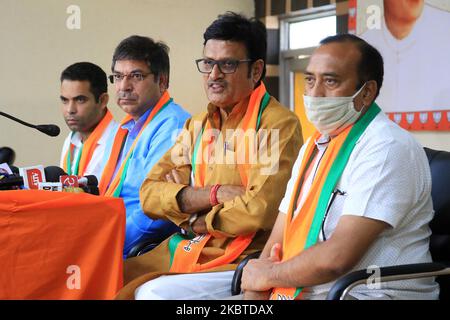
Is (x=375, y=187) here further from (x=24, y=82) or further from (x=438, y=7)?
(x=24, y=82)

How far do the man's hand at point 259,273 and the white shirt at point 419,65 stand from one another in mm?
2942

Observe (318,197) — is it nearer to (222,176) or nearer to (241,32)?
(222,176)

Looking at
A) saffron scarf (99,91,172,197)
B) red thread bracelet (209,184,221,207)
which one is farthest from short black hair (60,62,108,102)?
red thread bracelet (209,184,221,207)

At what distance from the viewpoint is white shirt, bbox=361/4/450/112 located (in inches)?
172

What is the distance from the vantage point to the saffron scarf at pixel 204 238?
85.7 inches

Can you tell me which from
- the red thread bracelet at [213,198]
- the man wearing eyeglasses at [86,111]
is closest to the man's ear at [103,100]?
the man wearing eyeglasses at [86,111]

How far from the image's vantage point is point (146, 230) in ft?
8.43

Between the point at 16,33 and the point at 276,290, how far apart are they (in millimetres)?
3929

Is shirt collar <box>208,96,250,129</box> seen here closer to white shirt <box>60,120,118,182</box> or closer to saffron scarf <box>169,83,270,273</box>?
saffron scarf <box>169,83,270,273</box>

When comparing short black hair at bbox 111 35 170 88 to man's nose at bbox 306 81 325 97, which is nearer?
man's nose at bbox 306 81 325 97

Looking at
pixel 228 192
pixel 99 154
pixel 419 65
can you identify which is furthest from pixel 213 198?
pixel 419 65

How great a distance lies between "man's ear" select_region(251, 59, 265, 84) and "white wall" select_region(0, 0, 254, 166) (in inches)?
121
